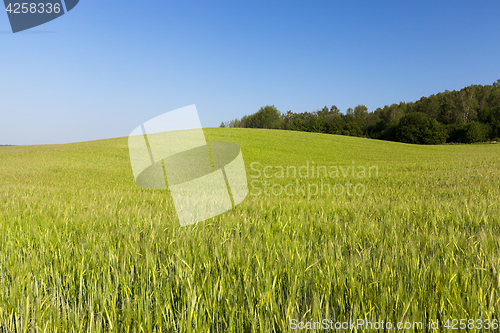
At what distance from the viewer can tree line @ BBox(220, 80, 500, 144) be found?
7025cm

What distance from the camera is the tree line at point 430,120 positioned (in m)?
70.2

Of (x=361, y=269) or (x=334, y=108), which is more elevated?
(x=334, y=108)

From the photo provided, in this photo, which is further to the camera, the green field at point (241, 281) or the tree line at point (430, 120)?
the tree line at point (430, 120)

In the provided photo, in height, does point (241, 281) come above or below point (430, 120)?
below

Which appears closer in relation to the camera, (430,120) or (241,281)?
(241,281)

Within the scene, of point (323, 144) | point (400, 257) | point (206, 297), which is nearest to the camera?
point (206, 297)

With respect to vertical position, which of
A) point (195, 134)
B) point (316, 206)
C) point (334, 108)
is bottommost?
point (316, 206)

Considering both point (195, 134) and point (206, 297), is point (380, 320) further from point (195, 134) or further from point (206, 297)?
point (195, 134)

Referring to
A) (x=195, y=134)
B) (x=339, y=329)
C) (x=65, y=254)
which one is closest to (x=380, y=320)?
(x=339, y=329)

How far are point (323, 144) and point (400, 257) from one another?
45.6 meters

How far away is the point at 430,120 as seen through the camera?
244ft

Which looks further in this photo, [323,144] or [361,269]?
[323,144]

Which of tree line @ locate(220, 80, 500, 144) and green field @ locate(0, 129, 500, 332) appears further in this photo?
tree line @ locate(220, 80, 500, 144)

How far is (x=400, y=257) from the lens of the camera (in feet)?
6.37
